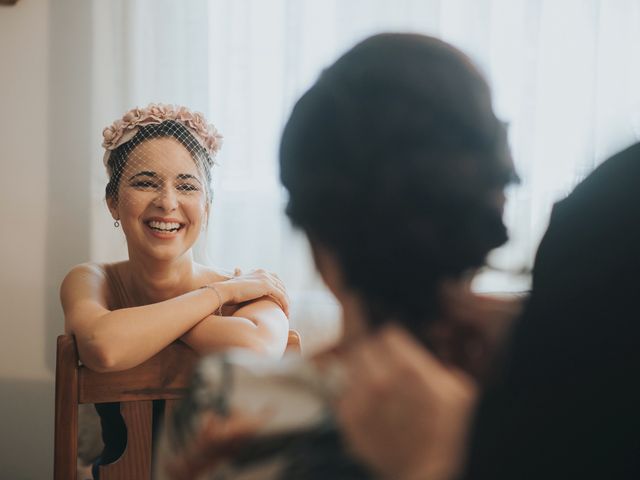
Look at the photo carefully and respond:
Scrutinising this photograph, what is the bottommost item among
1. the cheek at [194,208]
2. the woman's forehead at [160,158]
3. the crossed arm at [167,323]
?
the crossed arm at [167,323]

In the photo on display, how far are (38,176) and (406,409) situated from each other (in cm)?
208

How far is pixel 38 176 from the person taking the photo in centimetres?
224

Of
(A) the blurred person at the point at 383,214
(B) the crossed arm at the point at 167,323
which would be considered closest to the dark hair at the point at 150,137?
(B) the crossed arm at the point at 167,323

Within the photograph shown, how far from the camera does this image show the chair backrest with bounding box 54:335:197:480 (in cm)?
125

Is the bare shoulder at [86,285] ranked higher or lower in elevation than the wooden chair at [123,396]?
higher

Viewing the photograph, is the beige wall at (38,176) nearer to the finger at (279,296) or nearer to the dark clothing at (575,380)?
the finger at (279,296)

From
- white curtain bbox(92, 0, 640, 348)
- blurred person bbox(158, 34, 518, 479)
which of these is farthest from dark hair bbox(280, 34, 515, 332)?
white curtain bbox(92, 0, 640, 348)

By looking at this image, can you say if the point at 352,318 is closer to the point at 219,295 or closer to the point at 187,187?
the point at 219,295

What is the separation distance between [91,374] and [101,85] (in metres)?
1.20

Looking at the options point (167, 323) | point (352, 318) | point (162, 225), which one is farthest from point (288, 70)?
point (352, 318)

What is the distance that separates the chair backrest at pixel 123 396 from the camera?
125 cm

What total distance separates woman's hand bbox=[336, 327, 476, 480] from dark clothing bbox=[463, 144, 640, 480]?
0.05 feet

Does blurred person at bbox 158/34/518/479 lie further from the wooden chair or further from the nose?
the nose

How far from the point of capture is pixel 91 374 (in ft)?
4.17
